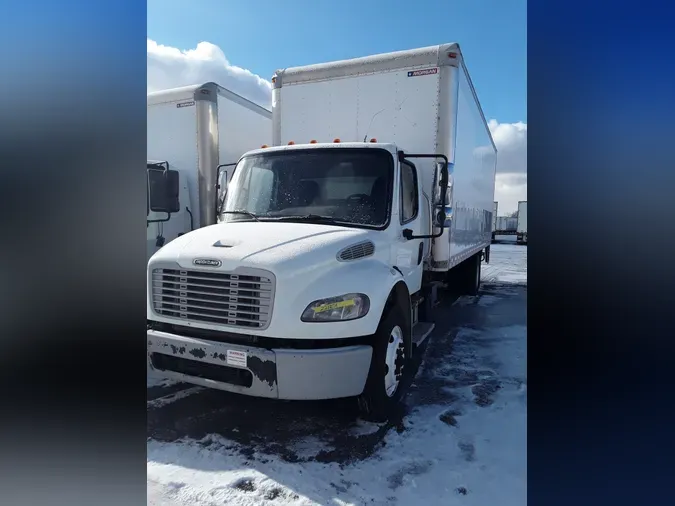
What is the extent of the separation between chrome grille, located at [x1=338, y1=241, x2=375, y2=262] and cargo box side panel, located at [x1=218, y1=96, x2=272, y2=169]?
4.35m

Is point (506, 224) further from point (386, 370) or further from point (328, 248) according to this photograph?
point (328, 248)

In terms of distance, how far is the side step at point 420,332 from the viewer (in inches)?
202

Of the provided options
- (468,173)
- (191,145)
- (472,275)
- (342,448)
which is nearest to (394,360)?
(342,448)

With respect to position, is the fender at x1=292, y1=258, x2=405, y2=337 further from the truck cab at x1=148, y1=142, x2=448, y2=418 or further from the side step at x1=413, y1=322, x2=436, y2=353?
the side step at x1=413, y1=322, x2=436, y2=353

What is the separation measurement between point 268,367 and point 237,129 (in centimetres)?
605

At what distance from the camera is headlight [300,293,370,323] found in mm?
3393

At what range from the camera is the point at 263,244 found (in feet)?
11.9

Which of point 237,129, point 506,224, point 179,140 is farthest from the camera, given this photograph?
point 506,224

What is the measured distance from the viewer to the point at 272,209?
4.60m

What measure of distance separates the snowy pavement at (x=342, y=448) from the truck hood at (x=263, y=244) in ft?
4.74

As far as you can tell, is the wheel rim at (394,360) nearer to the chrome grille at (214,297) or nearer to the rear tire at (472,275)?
the chrome grille at (214,297)
